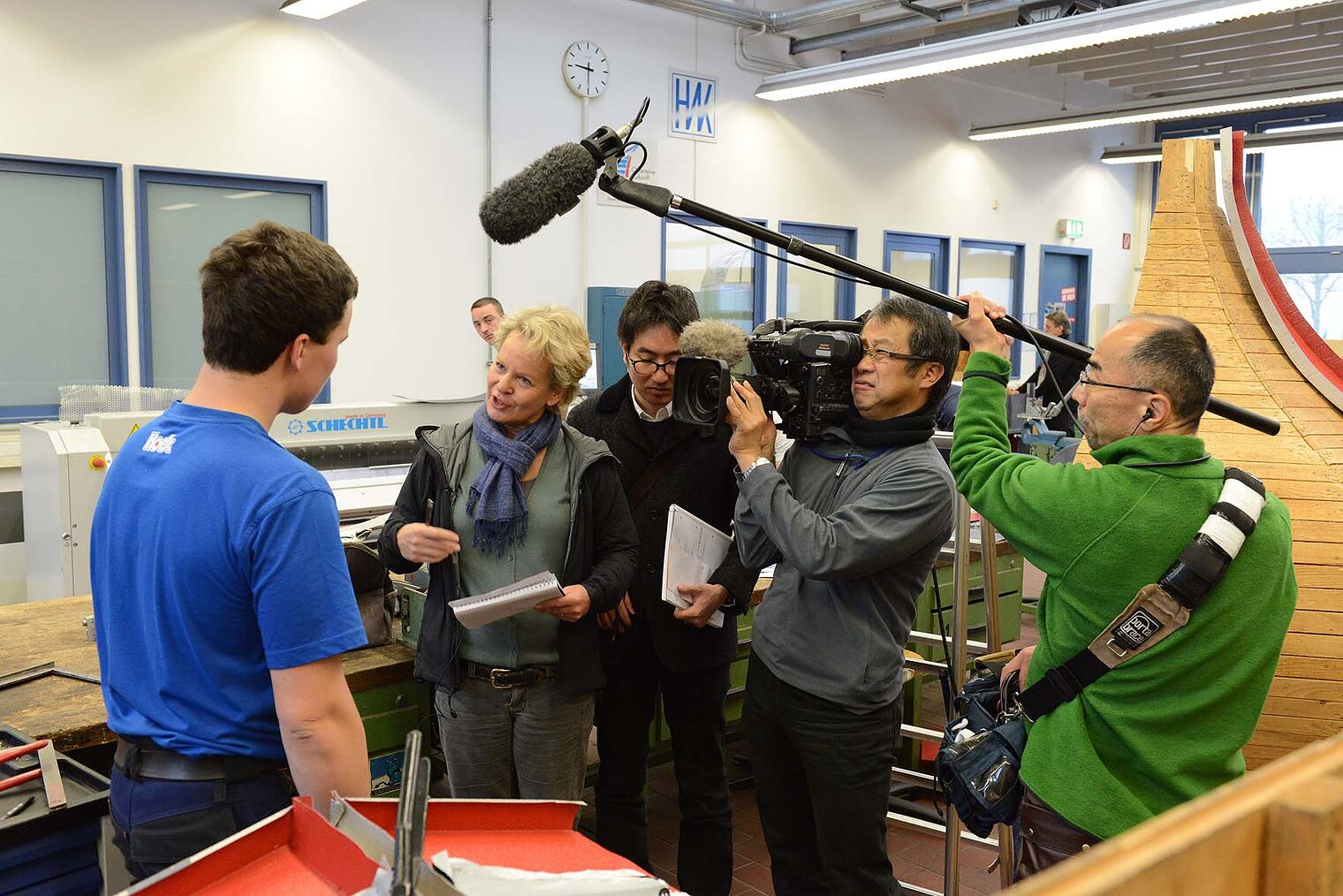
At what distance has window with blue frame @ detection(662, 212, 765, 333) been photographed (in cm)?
826

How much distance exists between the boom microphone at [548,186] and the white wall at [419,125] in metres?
4.85

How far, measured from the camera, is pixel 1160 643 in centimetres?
158

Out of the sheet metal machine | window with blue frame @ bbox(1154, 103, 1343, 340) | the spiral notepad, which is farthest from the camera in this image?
window with blue frame @ bbox(1154, 103, 1343, 340)

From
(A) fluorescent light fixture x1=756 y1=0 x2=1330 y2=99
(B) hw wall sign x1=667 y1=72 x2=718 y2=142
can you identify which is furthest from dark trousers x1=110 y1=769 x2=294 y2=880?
(B) hw wall sign x1=667 y1=72 x2=718 y2=142

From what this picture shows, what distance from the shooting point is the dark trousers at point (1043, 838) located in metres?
1.68

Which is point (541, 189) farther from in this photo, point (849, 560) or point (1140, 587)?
point (1140, 587)

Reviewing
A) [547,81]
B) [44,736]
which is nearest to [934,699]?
[44,736]

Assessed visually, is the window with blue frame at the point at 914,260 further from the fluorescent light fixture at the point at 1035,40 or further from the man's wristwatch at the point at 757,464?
the man's wristwatch at the point at 757,464

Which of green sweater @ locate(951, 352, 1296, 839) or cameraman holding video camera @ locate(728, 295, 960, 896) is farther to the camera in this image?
cameraman holding video camera @ locate(728, 295, 960, 896)

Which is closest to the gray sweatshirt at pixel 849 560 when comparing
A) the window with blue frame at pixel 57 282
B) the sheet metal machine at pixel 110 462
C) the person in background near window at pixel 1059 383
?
the sheet metal machine at pixel 110 462

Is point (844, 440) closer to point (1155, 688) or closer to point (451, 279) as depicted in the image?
point (1155, 688)

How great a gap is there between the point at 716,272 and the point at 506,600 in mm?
6995

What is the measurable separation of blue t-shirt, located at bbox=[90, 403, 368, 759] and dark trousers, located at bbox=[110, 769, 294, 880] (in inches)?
2.0

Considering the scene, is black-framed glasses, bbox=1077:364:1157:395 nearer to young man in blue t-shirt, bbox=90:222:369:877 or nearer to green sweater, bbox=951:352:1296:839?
green sweater, bbox=951:352:1296:839
